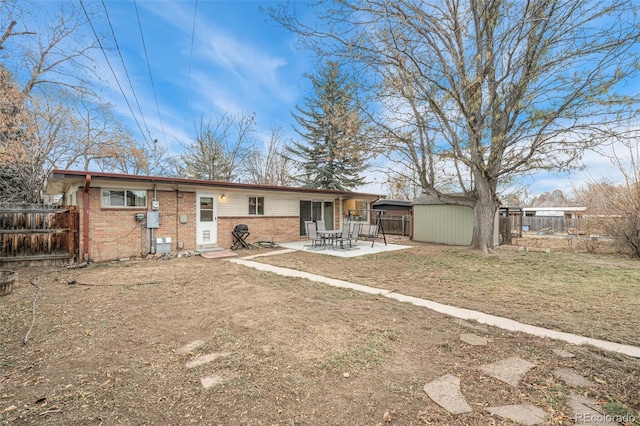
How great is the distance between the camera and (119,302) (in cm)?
461

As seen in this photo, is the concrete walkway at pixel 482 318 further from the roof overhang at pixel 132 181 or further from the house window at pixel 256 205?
the house window at pixel 256 205

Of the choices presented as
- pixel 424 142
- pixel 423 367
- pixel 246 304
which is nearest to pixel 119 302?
pixel 246 304

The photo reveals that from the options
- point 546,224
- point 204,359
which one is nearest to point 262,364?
point 204,359

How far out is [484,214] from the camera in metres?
10.5

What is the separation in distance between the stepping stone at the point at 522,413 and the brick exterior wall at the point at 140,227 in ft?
31.2

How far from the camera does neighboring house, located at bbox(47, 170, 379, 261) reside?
8.00 meters

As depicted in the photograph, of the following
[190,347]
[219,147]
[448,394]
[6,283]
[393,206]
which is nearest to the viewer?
[448,394]

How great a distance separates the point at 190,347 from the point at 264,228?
8863 mm

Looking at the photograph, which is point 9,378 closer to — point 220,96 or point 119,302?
point 119,302

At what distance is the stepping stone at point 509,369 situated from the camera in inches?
94.8

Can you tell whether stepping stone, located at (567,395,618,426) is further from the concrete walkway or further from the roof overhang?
the roof overhang

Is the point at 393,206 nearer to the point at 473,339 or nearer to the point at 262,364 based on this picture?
the point at 473,339

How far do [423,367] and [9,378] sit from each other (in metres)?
3.61

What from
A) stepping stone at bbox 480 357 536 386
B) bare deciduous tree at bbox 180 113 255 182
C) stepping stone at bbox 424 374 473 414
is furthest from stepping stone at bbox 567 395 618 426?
bare deciduous tree at bbox 180 113 255 182
